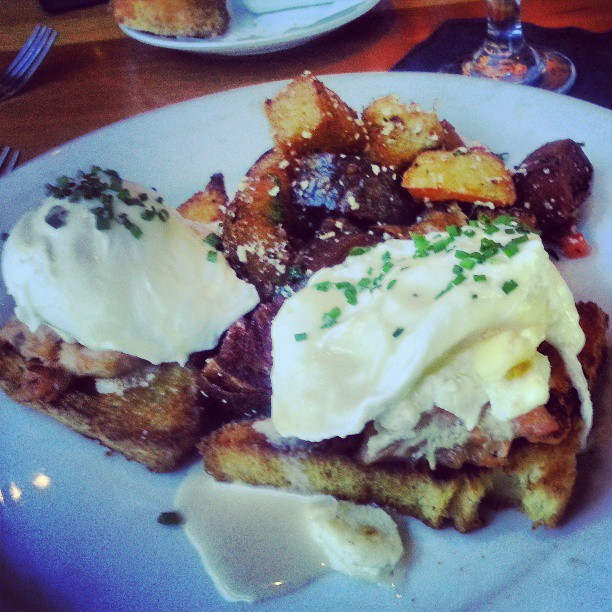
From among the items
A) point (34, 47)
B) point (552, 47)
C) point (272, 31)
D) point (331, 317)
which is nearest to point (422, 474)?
point (331, 317)

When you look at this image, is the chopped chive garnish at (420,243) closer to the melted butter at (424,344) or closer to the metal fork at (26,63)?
the melted butter at (424,344)

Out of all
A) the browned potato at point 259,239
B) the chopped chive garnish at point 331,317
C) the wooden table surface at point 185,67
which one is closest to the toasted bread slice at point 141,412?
the browned potato at point 259,239

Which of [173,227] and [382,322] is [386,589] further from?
[173,227]

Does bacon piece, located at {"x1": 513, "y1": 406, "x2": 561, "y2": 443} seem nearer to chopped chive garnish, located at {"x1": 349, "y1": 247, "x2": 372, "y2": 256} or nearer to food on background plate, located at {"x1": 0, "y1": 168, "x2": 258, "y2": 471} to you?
chopped chive garnish, located at {"x1": 349, "y1": 247, "x2": 372, "y2": 256}

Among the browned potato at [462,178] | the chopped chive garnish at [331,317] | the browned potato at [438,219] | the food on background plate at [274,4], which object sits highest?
the food on background plate at [274,4]

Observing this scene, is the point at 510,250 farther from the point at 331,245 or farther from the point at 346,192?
the point at 346,192

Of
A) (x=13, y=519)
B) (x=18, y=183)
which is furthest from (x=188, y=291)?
(x=18, y=183)
